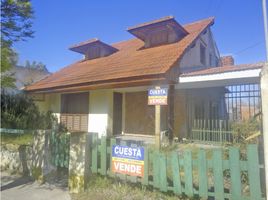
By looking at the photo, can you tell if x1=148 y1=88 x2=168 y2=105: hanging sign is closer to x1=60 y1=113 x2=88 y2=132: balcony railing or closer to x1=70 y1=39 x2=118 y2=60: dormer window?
x1=60 y1=113 x2=88 y2=132: balcony railing

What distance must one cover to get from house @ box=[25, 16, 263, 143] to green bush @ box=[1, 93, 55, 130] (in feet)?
2.28

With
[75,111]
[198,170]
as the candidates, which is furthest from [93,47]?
[198,170]

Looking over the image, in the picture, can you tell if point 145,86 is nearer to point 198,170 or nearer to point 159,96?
point 159,96

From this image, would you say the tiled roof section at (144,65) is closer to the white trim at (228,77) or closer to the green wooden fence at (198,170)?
the white trim at (228,77)

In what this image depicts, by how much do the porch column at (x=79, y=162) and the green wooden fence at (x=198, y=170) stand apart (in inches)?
6.6

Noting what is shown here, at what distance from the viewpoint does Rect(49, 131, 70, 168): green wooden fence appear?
536cm

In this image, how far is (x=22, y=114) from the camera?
44.5 feet

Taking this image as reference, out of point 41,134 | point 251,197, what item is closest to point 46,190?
point 41,134

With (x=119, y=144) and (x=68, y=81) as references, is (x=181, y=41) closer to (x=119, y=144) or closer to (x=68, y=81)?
(x=68, y=81)

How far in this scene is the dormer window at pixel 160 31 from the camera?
11656mm

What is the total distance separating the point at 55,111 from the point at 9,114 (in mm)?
2394

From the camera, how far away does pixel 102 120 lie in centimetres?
1221

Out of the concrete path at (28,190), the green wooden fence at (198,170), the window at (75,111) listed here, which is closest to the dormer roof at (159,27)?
the window at (75,111)

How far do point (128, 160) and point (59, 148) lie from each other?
1.81 meters
